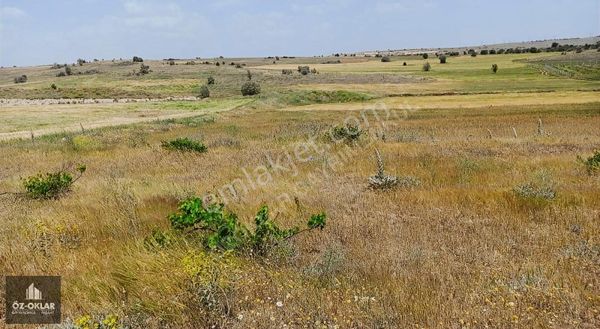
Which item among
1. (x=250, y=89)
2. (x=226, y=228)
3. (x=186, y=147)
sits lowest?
(x=186, y=147)

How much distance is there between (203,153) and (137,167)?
3.15 metres

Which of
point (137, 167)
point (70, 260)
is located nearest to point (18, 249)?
point (70, 260)

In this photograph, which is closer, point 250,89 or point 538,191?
point 538,191

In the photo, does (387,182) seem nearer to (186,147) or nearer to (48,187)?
(48,187)

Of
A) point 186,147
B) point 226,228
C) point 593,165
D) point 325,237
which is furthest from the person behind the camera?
point 186,147

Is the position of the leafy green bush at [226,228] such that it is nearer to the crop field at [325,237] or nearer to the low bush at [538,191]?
the crop field at [325,237]

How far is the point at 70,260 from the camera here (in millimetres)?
5375

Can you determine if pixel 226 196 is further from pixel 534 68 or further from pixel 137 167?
pixel 534 68
